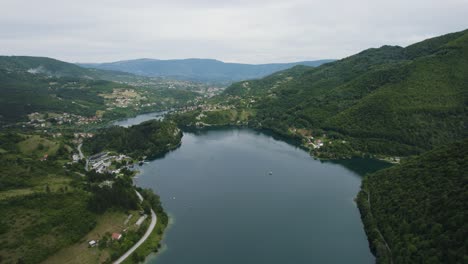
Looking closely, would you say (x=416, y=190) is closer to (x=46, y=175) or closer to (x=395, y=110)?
(x=395, y=110)

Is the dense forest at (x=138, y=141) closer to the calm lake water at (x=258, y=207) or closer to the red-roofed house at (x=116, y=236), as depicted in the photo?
the calm lake water at (x=258, y=207)

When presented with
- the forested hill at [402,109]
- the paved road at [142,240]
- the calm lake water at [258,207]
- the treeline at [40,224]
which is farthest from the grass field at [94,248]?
the forested hill at [402,109]

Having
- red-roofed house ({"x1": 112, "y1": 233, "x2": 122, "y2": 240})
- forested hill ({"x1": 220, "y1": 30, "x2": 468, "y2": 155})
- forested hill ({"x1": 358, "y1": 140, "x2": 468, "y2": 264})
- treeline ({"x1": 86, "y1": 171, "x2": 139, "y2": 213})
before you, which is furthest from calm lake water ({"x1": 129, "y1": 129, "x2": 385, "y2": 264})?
forested hill ({"x1": 220, "y1": 30, "x2": 468, "y2": 155})

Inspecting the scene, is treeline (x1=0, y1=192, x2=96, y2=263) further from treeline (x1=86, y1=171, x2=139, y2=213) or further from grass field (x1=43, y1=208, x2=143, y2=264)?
treeline (x1=86, y1=171, x2=139, y2=213)

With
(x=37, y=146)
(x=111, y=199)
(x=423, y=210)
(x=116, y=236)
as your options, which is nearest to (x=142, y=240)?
(x=116, y=236)

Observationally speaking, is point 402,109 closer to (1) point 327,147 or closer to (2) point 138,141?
(1) point 327,147

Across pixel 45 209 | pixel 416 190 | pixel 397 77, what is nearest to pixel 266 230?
pixel 416 190
